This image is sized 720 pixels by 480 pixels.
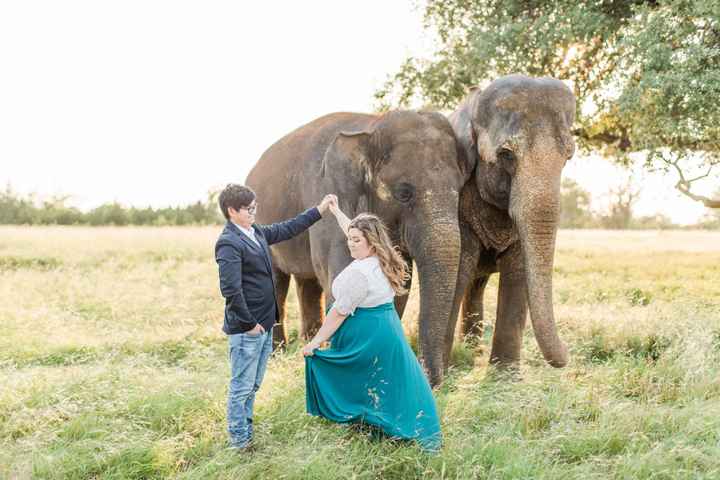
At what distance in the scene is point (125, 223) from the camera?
174ft

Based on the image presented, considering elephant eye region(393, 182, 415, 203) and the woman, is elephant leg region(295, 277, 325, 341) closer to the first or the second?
elephant eye region(393, 182, 415, 203)

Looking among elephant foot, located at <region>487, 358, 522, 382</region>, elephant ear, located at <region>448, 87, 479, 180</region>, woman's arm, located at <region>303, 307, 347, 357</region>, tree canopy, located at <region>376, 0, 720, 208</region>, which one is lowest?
elephant foot, located at <region>487, 358, 522, 382</region>

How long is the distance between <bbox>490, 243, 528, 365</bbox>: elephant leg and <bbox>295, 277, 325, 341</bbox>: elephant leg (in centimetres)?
310

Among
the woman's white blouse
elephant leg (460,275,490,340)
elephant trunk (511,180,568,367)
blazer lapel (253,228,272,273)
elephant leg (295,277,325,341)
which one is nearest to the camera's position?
the woman's white blouse

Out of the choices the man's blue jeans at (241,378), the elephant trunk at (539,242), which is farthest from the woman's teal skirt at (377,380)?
the elephant trunk at (539,242)

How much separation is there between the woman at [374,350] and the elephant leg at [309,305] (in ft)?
15.8

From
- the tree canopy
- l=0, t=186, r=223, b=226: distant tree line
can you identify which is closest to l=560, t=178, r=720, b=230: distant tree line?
l=0, t=186, r=223, b=226: distant tree line

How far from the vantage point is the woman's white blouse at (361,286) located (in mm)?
5227

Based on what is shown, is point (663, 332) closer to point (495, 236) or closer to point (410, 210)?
point (495, 236)

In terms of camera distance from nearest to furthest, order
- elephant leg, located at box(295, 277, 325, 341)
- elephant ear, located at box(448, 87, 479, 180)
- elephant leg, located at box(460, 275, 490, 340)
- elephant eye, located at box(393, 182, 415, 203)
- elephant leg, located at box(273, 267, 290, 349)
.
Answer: elephant eye, located at box(393, 182, 415, 203) < elephant ear, located at box(448, 87, 479, 180) < elephant leg, located at box(460, 275, 490, 340) < elephant leg, located at box(273, 267, 290, 349) < elephant leg, located at box(295, 277, 325, 341)

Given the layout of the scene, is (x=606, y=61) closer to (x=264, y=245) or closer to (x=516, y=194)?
(x=516, y=194)

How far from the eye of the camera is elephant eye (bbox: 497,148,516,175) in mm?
6883

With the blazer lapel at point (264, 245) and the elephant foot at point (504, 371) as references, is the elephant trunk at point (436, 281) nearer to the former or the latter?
the elephant foot at point (504, 371)

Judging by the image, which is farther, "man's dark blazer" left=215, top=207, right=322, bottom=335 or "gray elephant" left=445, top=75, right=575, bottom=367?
"gray elephant" left=445, top=75, right=575, bottom=367
